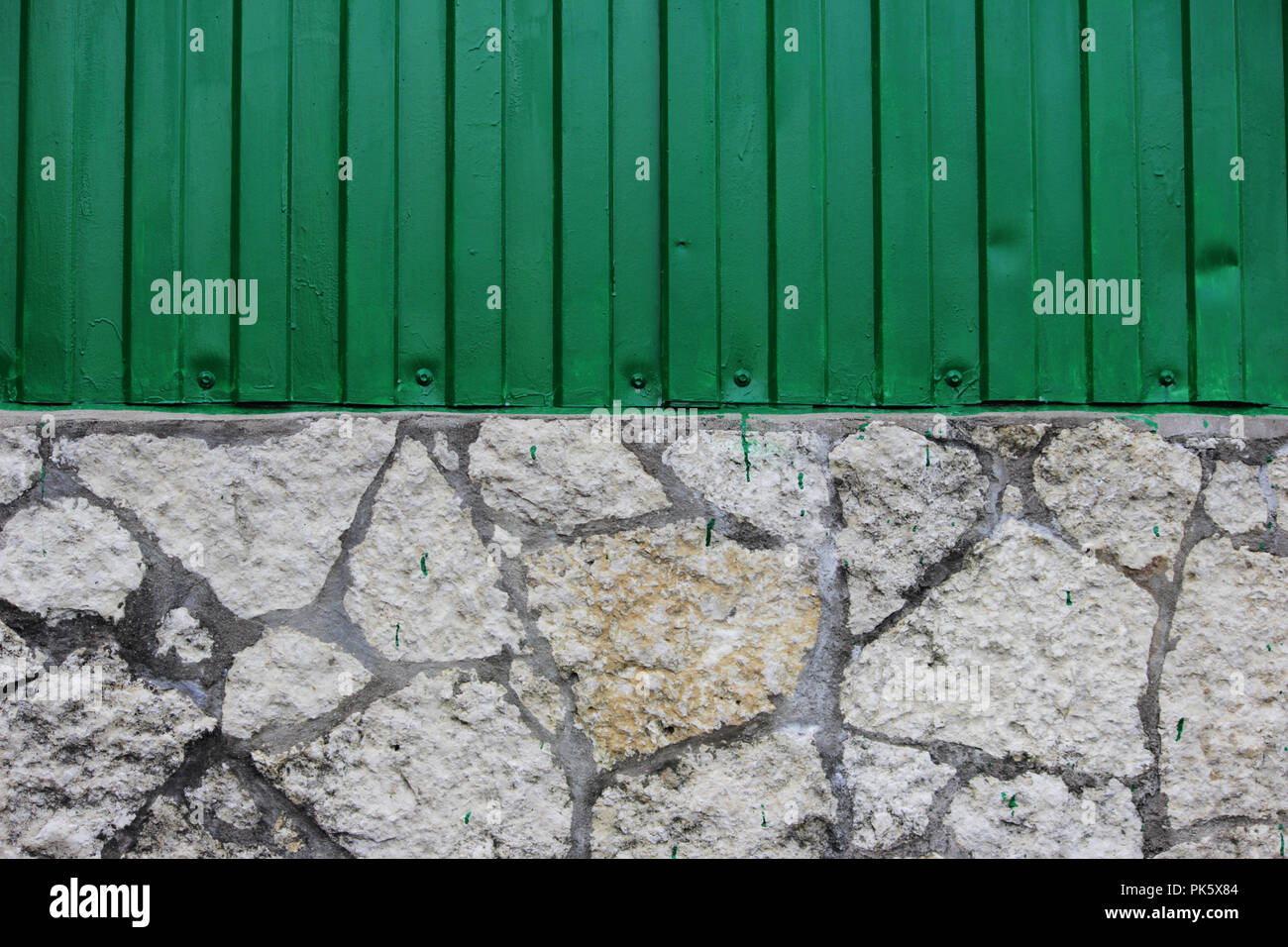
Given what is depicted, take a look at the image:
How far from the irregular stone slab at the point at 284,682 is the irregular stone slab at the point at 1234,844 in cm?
236

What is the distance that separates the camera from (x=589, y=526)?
2.51 metres

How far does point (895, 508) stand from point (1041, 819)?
958 mm

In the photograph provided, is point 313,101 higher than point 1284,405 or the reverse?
higher

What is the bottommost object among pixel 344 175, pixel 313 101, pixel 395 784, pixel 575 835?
pixel 575 835

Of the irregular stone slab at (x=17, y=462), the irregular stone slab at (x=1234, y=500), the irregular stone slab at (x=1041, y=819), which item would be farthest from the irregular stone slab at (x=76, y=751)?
the irregular stone slab at (x=1234, y=500)

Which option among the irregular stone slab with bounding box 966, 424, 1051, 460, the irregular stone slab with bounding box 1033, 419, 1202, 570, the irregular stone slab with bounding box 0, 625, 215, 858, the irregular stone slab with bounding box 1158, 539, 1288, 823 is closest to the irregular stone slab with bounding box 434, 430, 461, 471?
the irregular stone slab with bounding box 0, 625, 215, 858

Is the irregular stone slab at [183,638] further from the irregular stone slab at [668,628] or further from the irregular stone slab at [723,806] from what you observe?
the irregular stone slab at [723,806]

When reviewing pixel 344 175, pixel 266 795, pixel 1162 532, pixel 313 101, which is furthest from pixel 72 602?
pixel 1162 532

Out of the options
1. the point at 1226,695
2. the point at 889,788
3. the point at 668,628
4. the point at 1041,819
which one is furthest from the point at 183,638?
the point at 1226,695

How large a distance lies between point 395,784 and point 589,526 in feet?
2.93

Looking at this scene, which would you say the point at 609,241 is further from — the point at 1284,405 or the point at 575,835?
the point at 1284,405

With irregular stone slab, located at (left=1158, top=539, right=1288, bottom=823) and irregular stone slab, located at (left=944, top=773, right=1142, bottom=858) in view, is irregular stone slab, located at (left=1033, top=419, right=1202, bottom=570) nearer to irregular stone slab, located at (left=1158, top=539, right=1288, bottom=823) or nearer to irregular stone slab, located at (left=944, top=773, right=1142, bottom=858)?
irregular stone slab, located at (left=1158, top=539, right=1288, bottom=823)

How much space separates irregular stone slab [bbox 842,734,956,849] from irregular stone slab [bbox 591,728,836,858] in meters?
0.09

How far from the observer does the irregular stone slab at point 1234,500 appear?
8.39ft
